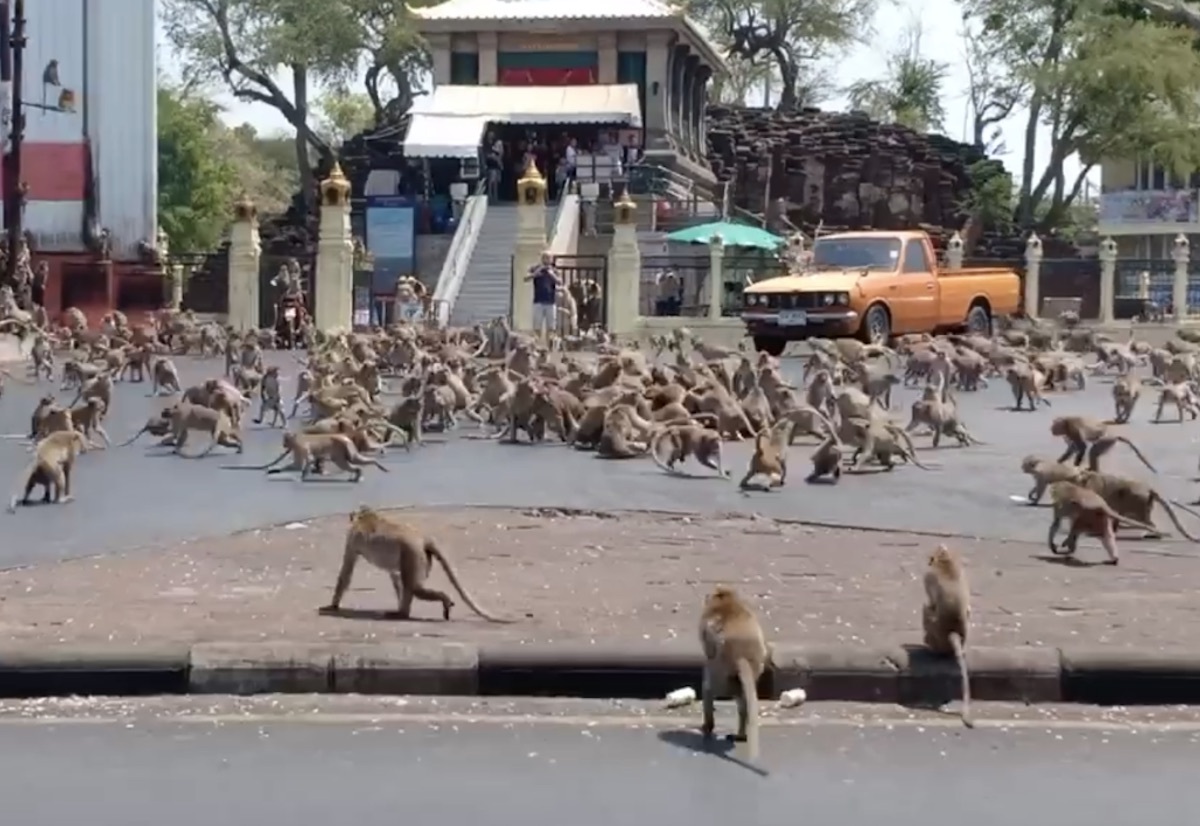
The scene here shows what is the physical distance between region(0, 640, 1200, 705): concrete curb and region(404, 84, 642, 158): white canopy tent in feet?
131

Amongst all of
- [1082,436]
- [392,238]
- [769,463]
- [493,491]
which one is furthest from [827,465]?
[392,238]

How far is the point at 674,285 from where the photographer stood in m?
41.5

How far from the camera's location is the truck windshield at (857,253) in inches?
1241

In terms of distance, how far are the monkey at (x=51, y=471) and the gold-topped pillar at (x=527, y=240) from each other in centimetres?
2469

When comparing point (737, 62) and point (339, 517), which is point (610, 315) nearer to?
point (339, 517)

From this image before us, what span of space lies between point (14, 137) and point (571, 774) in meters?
33.7

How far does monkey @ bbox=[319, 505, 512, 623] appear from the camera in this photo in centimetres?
914

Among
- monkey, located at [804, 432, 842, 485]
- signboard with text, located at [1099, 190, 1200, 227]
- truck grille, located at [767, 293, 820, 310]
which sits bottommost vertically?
monkey, located at [804, 432, 842, 485]

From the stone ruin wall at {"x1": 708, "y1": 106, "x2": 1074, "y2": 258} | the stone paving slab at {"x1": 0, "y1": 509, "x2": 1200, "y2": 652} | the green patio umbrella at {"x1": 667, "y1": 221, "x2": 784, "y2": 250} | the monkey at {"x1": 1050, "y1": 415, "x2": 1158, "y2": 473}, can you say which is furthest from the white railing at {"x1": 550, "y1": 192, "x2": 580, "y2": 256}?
the stone paving slab at {"x1": 0, "y1": 509, "x2": 1200, "y2": 652}

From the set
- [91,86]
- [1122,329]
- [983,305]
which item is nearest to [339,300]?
[91,86]

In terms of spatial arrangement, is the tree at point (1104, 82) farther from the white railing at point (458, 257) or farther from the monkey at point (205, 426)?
the monkey at point (205, 426)

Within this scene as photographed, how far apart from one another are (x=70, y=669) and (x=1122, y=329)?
115 feet

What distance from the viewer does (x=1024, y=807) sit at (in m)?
6.82

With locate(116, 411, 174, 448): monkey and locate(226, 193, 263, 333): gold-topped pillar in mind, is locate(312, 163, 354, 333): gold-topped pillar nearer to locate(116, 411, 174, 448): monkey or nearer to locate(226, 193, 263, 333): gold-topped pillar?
locate(226, 193, 263, 333): gold-topped pillar
